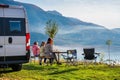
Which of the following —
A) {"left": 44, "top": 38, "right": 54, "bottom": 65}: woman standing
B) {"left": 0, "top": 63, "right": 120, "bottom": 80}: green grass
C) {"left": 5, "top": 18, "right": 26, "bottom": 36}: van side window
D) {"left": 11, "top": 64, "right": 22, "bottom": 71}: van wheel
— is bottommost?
{"left": 0, "top": 63, "right": 120, "bottom": 80}: green grass

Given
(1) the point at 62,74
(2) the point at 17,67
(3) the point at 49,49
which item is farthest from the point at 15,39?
(3) the point at 49,49

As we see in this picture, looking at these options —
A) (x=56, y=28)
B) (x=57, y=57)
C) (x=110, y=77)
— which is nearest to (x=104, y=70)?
(x=110, y=77)

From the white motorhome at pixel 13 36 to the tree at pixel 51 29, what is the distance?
3073cm

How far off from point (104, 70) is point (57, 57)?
506 centimetres

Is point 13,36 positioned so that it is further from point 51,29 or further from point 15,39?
point 51,29

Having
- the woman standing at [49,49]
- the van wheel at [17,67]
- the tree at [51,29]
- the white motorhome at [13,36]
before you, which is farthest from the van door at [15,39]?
the tree at [51,29]

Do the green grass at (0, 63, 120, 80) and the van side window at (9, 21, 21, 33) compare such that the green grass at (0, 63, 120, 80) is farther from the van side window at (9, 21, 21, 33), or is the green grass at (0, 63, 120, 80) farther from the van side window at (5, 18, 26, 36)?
the van side window at (9, 21, 21, 33)

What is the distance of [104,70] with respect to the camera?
23703 mm

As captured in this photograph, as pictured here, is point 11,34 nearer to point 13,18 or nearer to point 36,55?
point 13,18

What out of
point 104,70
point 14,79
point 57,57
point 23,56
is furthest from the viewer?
point 57,57

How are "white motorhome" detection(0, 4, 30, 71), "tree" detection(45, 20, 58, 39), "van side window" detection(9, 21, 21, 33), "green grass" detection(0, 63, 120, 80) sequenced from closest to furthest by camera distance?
"white motorhome" detection(0, 4, 30, 71) < "green grass" detection(0, 63, 120, 80) < "van side window" detection(9, 21, 21, 33) < "tree" detection(45, 20, 58, 39)

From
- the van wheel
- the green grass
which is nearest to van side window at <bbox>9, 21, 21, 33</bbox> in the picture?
the green grass

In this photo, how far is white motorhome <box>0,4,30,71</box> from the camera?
774 inches

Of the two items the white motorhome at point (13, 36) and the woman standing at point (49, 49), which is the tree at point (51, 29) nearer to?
the woman standing at point (49, 49)
